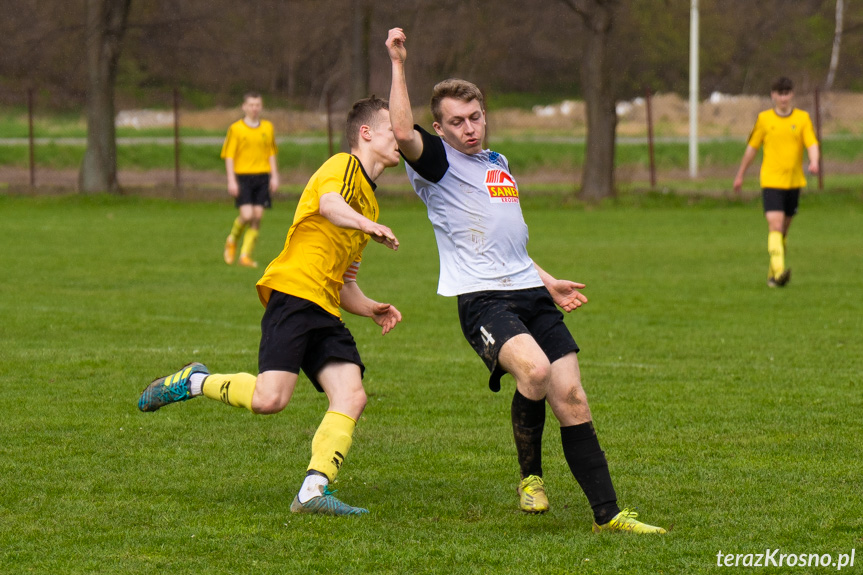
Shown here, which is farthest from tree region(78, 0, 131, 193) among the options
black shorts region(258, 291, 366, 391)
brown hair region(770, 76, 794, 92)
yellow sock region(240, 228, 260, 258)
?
black shorts region(258, 291, 366, 391)

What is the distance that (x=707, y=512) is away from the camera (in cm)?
455

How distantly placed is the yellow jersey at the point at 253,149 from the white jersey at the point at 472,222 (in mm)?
10900

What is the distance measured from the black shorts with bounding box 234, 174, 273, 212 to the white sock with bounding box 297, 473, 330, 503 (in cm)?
1098

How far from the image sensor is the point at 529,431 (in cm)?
479

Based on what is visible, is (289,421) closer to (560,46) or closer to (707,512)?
(707,512)

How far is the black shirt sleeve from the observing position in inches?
181

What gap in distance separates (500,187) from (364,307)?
818 millimetres

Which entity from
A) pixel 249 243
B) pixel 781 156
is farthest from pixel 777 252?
pixel 249 243

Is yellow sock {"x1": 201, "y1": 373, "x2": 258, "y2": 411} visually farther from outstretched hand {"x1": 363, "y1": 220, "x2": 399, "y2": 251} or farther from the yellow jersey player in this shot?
outstretched hand {"x1": 363, "y1": 220, "x2": 399, "y2": 251}

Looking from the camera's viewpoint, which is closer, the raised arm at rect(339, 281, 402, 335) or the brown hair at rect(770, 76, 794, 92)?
the raised arm at rect(339, 281, 402, 335)

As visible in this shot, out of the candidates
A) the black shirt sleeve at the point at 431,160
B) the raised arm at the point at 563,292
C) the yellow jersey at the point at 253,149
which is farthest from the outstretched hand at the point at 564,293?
the yellow jersey at the point at 253,149

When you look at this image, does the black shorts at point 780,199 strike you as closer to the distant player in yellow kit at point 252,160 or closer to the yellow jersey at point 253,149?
the distant player in yellow kit at point 252,160

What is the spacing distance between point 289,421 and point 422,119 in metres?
34.0

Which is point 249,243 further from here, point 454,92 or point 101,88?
point 101,88
